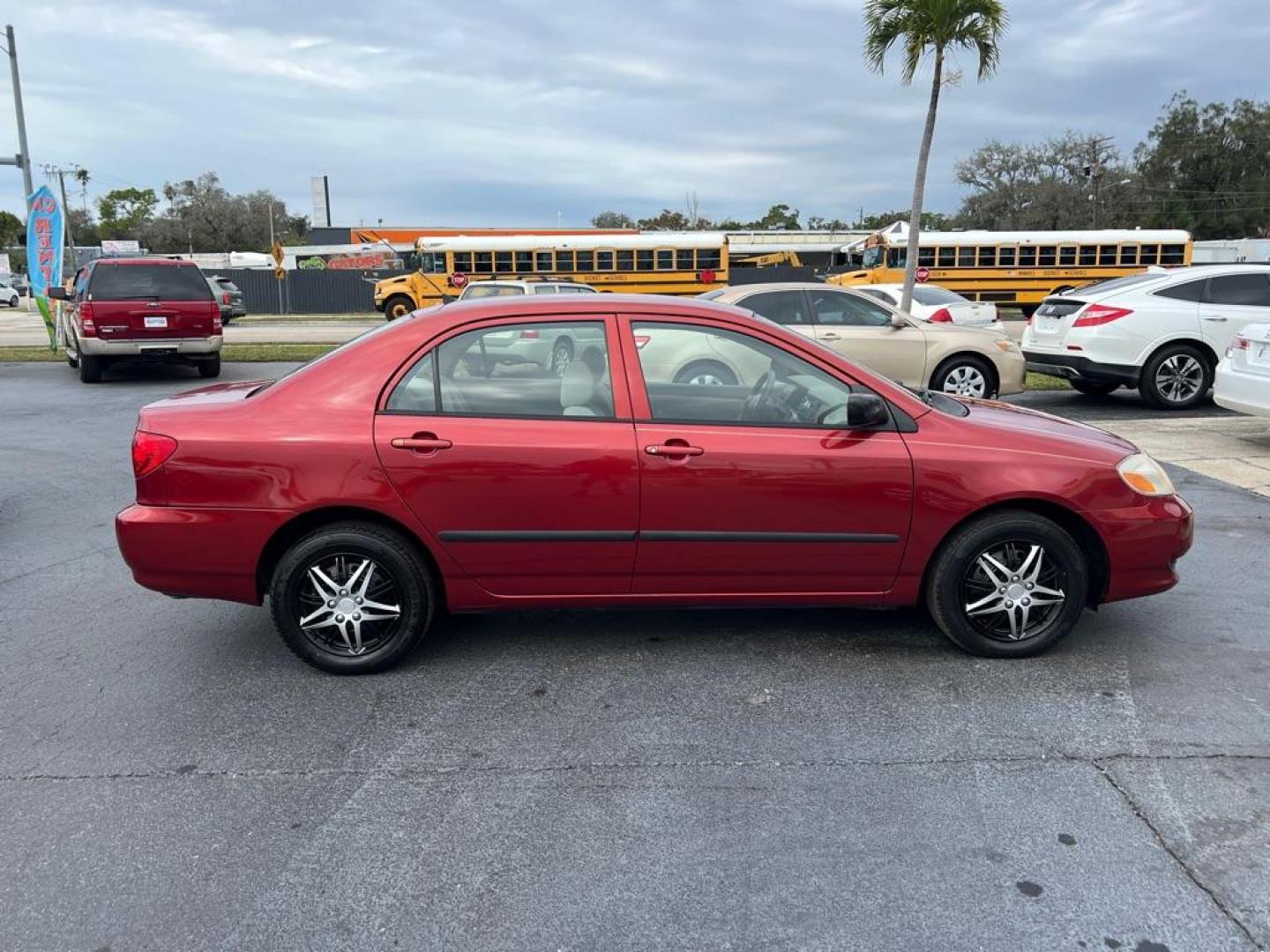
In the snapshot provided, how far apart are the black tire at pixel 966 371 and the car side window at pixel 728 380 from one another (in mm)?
7015

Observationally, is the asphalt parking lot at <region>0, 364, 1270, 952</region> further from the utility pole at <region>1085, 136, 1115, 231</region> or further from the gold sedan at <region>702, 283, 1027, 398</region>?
the utility pole at <region>1085, 136, 1115, 231</region>

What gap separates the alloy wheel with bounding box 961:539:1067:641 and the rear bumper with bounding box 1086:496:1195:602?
253 mm

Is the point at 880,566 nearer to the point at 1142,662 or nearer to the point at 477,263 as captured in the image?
the point at 1142,662

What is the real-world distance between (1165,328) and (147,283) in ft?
44.4

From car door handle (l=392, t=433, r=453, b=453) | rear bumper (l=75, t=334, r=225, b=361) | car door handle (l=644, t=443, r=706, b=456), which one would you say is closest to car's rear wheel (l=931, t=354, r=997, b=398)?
car door handle (l=644, t=443, r=706, b=456)

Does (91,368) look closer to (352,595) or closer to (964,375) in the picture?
(964,375)

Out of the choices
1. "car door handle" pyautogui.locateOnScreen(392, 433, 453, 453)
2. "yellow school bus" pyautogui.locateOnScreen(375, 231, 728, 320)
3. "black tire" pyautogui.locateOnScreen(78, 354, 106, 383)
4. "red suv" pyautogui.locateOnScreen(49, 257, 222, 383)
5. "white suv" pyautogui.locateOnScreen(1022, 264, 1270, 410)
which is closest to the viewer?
"car door handle" pyautogui.locateOnScreen(392, 433, 453, 453)

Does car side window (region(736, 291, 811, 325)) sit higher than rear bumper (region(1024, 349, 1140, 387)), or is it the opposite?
car side window (region(736, 291, 811, 325))

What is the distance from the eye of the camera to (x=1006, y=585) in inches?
167

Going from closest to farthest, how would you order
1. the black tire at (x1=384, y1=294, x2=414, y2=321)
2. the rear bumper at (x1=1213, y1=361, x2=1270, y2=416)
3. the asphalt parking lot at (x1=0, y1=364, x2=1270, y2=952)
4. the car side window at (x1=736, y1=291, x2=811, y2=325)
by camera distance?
the asphalt parking lot at (x1=0, y1=364, x2=1270, y2=952) < the rear bumper at (x1=1213, y1=361, x2=1270, y2=416) < the car side window at (x1=736, y1=291, x2=811, y2=325) < the black tire at (x1=384, y1=294, x2=414, y2=321)

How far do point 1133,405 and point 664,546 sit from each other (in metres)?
9.82

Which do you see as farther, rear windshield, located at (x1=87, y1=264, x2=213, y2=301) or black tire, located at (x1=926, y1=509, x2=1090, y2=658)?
rear windshield, located at (x1=87, y1=264, x2=213, y2=301)

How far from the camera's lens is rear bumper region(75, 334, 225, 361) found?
46.7 ft

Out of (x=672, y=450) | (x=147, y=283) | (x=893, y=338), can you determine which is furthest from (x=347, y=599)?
(x=147, y=283)
